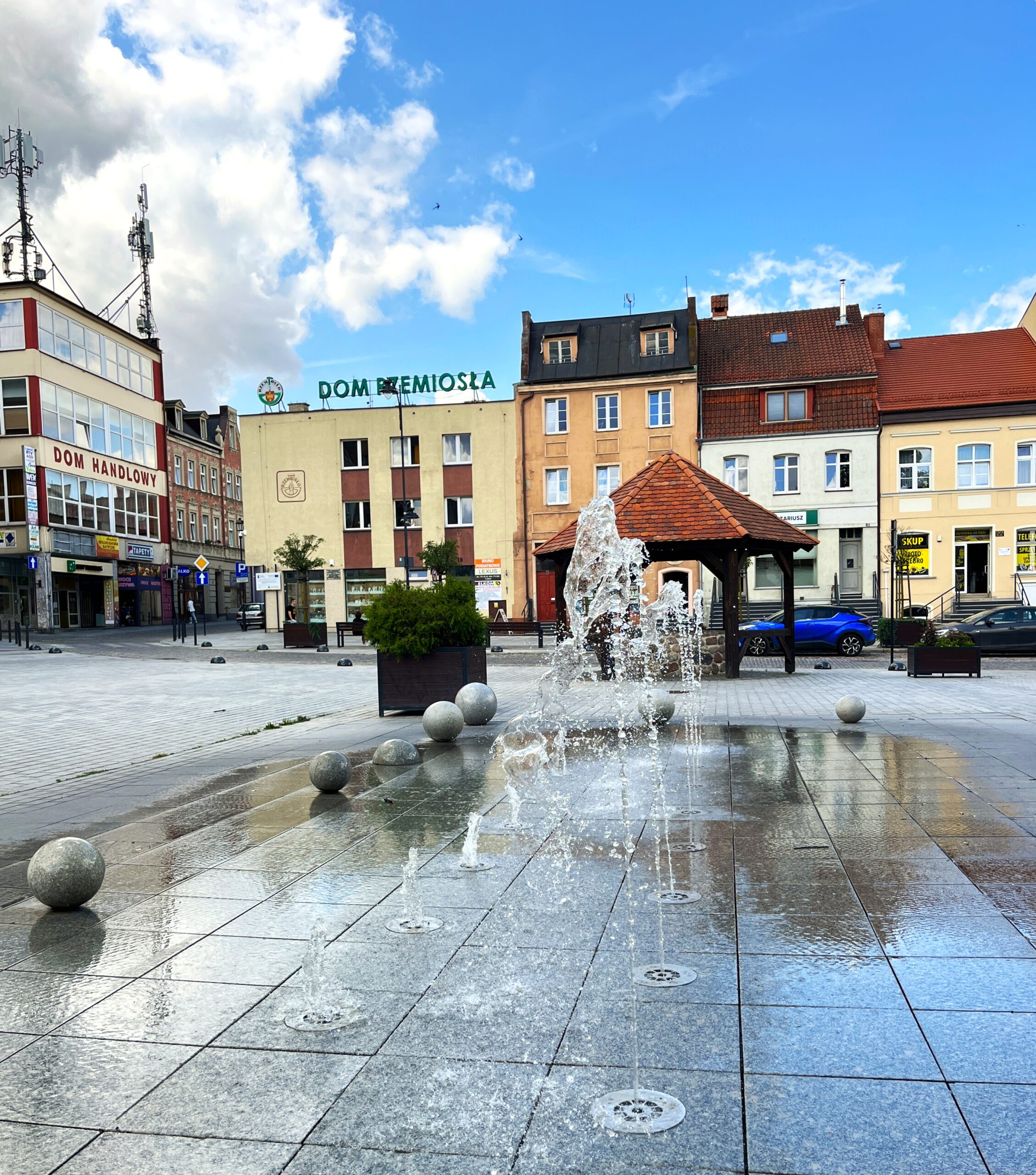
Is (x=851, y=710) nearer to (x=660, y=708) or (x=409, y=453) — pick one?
(x=660, y=708)

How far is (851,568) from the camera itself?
37.6 meters

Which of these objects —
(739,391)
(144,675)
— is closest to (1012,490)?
(739,391)

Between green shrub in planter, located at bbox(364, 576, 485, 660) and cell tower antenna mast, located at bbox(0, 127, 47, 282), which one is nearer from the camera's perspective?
green shrub in planter, located at bbox(364, 576, 485, 660)

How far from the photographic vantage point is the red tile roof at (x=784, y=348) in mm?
38750

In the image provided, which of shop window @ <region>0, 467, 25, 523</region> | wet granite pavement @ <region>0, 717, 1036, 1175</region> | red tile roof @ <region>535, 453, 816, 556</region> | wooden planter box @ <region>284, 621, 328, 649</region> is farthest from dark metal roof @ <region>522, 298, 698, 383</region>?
wet granite pavement @ <region>0, 717, 1036, 1175</region>

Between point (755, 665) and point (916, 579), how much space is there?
1716 centimetres

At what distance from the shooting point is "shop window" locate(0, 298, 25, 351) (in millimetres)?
43469

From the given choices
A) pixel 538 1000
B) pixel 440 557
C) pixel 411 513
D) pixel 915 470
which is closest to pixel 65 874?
pixel 538 1000

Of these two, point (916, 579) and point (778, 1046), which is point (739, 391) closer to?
point (916, 579)

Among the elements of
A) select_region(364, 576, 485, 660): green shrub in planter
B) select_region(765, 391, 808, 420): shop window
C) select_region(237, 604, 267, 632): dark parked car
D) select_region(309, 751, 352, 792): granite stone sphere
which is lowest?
select_region(237, 604, 267, 632): dark parked car

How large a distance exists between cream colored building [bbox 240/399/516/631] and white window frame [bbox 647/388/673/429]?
19.5 feet

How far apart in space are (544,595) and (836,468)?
513 inches

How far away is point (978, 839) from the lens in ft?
19.7

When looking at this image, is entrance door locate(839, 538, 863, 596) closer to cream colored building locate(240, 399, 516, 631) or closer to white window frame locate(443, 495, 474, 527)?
cream colored building locate(240, 399, 516, 631)
